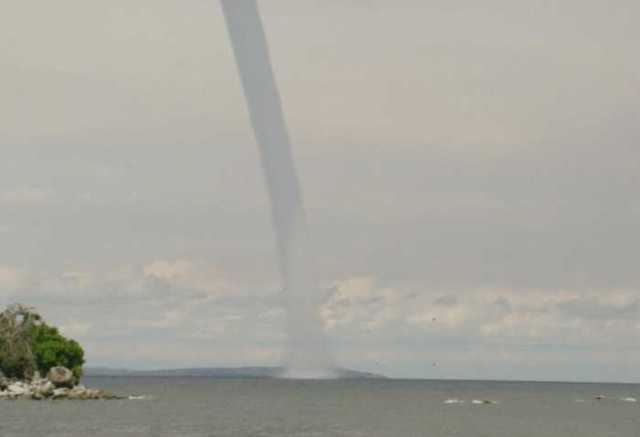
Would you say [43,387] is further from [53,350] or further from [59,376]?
[53,350]

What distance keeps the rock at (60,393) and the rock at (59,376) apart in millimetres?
755

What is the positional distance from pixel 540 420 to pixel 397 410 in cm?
2744

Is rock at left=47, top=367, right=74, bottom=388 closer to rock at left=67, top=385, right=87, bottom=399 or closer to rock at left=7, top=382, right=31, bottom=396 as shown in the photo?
rock at left=67, top=385, right=87, bottom=399

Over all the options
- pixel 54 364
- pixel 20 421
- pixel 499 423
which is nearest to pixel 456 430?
pixel 499 423

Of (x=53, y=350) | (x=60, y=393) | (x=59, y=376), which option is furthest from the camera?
(x=60, y=393)

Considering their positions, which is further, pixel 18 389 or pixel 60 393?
pixel 60 393

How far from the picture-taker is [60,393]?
457 feet

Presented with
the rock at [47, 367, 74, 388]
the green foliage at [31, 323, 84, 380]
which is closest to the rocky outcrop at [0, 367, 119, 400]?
the rock at [47, 367, 74, 388]

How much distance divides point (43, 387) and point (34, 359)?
442cm

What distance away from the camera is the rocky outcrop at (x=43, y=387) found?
135 m

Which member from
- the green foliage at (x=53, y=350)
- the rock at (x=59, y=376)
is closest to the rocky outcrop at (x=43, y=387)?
the rock at (x=59, y=376)

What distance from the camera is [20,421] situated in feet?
336

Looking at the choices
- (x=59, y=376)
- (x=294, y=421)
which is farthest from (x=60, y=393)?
(x=294, y=421)

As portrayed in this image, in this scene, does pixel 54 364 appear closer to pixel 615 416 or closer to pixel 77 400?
pixel 77 400
